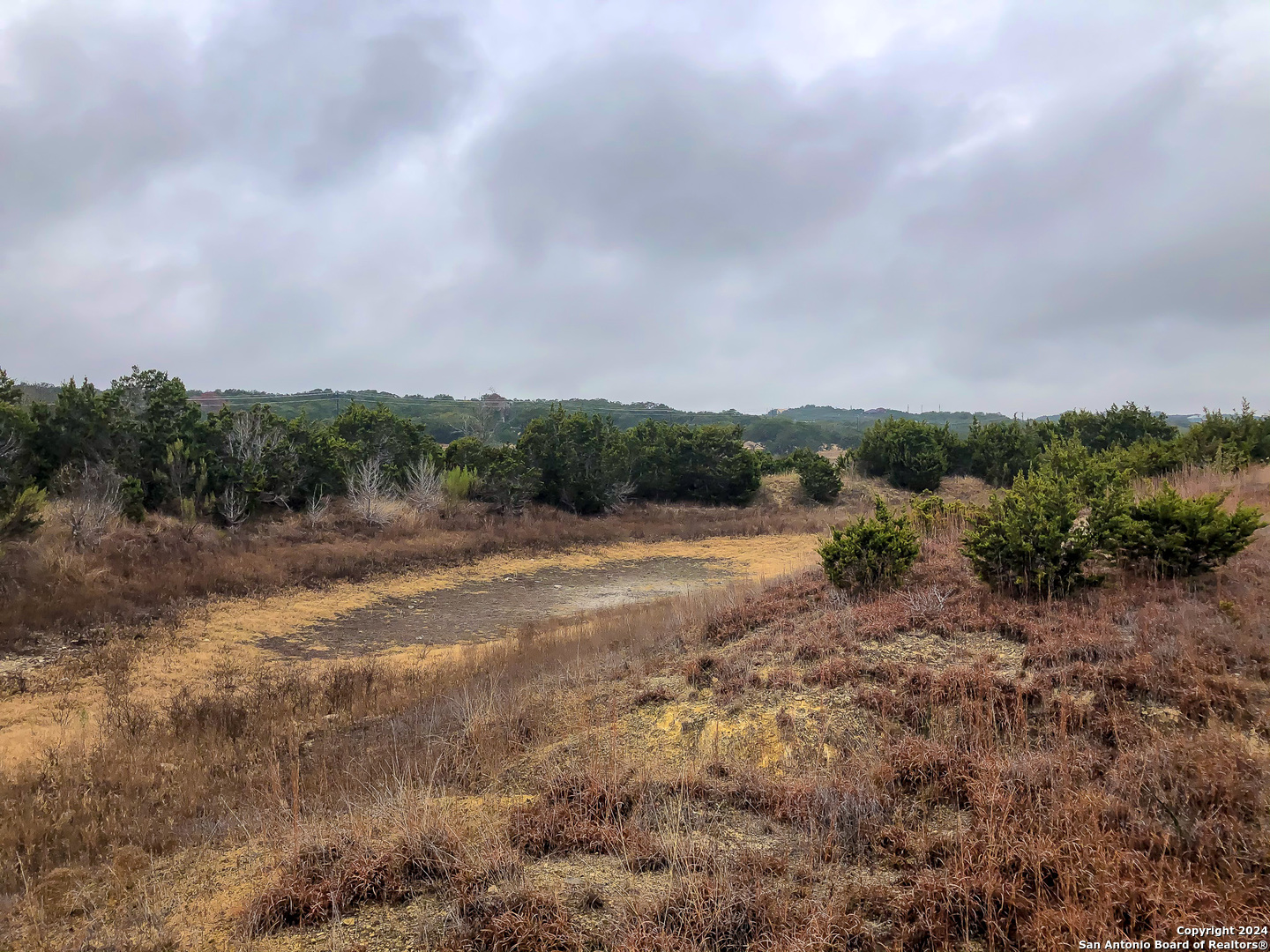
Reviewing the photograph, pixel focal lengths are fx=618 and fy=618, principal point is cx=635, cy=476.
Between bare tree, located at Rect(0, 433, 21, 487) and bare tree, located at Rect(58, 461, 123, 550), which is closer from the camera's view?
bare tree, located at Rect(58, 461, 123, 550)

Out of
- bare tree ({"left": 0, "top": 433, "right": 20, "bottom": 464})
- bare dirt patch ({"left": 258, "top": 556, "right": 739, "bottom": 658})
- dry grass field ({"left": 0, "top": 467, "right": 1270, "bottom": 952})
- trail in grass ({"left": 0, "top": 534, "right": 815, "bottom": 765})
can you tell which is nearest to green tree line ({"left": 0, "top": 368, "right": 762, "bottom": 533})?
bare tree ({"left": 0, "top": 433, "right": 20, "bottom": 464})

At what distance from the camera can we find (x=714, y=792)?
3.81 metres

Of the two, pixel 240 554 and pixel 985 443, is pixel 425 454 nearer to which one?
pixel 240 554

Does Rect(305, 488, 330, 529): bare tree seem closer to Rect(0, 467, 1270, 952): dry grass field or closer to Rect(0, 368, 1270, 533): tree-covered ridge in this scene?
Rect(0, 368, 1270, 533): tree-covered ridge

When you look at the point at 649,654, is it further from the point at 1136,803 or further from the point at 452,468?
the point at 452,468

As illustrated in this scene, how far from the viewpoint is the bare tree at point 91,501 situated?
11.7 meters

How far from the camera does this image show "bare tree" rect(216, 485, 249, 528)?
15.5 metres

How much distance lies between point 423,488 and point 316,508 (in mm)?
3327

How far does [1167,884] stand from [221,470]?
18.8m

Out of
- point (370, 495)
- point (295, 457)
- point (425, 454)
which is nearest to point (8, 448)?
point (295, 457)

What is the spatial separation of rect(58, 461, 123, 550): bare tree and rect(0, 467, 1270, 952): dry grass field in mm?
5778

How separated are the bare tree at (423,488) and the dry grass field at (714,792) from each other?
40.9ft

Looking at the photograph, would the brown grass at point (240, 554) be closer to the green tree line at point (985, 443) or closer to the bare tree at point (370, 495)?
the bare tree at point (370, 495)

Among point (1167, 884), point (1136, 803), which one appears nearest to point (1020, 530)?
point (1136, 803)
